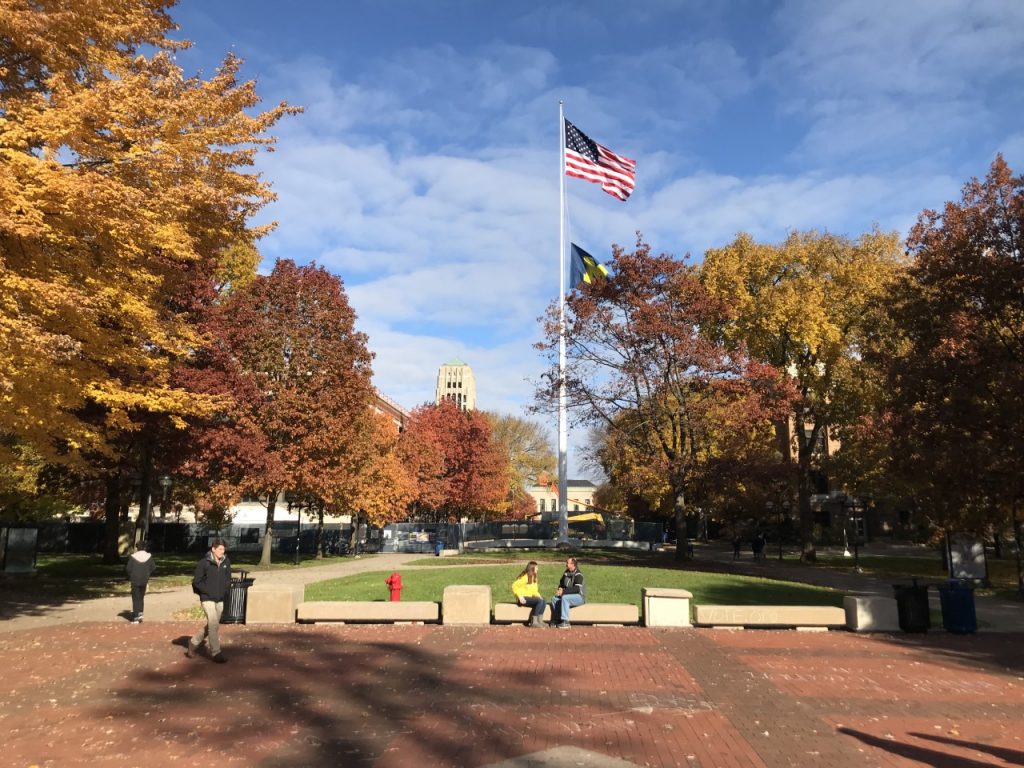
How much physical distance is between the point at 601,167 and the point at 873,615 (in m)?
20.9

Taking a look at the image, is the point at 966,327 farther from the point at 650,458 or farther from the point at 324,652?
the point at 324,652

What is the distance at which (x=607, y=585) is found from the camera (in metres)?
18.8

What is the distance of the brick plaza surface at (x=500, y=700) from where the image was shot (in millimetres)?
6277

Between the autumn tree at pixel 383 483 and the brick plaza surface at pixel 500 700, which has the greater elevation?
the autumn tree at pixel 383 483

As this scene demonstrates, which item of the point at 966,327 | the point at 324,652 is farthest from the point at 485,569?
the point at 966,327

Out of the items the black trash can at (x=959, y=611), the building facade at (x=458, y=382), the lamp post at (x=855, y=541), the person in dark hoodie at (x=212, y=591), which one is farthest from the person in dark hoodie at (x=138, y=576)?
the building facade at (x=458, y=382)

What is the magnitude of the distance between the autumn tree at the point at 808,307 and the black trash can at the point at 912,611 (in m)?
16.6

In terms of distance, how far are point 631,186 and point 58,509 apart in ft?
103

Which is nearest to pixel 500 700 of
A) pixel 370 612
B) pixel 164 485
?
pixel 370 612

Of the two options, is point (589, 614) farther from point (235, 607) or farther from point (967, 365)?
point (967, 365)

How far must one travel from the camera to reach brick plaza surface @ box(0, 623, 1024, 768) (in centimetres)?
628

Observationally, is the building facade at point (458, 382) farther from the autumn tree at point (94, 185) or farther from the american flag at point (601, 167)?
the autumn tree at point (94, 185)

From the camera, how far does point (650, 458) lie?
2698cm

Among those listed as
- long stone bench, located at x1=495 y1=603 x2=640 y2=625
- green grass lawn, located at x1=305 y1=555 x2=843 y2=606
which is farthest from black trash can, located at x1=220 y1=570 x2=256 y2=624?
long stone bench, located at x1=495 y1=603 x2=640 y2=625
